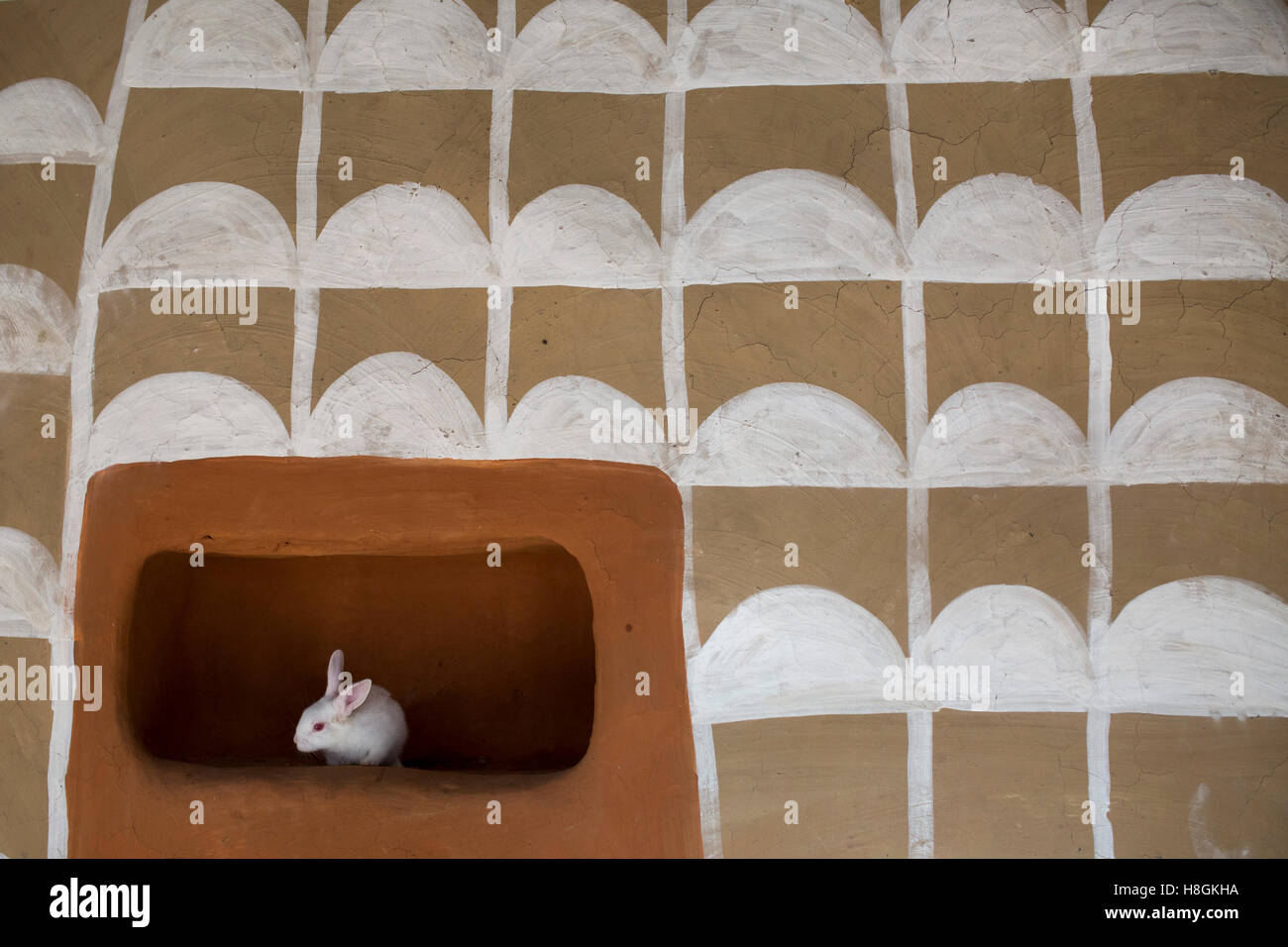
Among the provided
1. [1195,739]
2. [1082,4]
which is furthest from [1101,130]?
[1195,739]

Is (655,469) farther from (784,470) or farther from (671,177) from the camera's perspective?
(671,177)

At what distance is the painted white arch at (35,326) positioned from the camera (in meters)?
2.28

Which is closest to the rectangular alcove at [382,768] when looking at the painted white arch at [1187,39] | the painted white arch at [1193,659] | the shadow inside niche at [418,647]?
the shadow inside niche at [418,647]

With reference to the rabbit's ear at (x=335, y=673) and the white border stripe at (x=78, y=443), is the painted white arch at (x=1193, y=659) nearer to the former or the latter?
the rabbit's ear at (x=335, y=673)

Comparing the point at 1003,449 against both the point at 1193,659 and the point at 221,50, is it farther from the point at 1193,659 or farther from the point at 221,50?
the point at 221,50

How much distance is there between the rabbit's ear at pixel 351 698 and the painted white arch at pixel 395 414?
0.67m

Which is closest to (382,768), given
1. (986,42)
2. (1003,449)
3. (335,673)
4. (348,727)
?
(348,727)

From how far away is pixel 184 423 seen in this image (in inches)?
88.7

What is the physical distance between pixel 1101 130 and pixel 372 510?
224 centimetres

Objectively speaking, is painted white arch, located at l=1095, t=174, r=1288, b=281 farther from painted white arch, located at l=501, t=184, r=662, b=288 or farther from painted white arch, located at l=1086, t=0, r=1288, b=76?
painted white arch, located at l=501, t=184, r=662, b=288

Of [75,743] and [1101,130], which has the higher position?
[1101,130]

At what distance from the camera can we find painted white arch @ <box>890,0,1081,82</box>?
2.27 metres

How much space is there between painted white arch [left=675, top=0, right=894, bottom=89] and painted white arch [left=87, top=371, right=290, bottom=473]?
4.91ft

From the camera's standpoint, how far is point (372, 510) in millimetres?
2230
